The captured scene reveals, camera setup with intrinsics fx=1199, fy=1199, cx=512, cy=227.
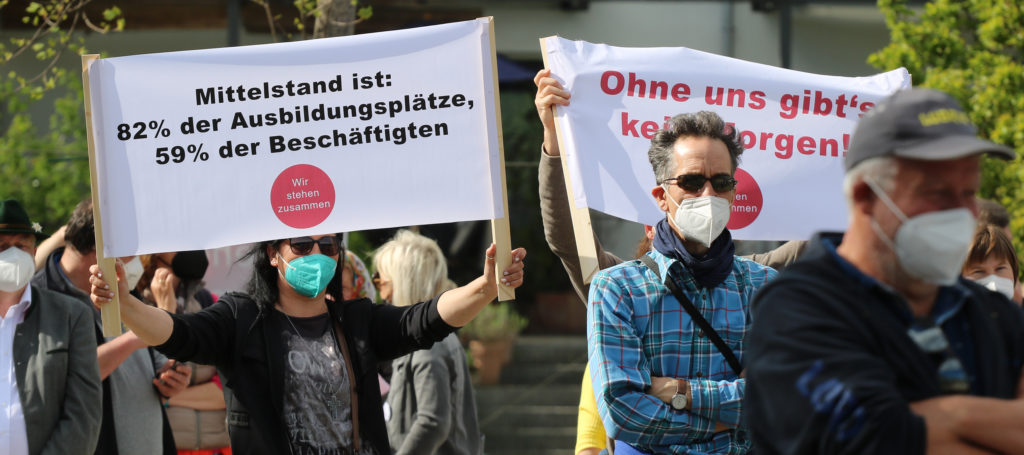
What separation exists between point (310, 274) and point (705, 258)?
147 cm

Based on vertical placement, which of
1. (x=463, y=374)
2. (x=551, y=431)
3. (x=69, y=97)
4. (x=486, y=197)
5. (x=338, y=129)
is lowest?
(x=551, y=431)

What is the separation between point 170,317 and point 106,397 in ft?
5.15

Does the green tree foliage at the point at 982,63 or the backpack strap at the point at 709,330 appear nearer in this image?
the backpack strap at the point at 709,330

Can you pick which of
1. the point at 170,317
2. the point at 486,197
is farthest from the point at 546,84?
the point at 170,317

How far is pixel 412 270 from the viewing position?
609 centimetres

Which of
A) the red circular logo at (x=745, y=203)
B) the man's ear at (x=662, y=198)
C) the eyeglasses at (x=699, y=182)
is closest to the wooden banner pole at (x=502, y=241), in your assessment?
the man's ear at (x=662, y=198)

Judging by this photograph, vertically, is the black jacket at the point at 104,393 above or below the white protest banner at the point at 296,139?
below

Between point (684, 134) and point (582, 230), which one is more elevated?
point (684, 134)

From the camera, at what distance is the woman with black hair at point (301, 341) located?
416 cm

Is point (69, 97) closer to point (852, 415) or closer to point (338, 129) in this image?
point (338, 129)

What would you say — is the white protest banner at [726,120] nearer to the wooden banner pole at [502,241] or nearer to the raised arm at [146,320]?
the wooden banner pole at [502,241]

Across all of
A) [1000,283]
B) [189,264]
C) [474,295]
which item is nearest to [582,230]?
[474,295]

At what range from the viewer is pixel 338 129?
4582mm

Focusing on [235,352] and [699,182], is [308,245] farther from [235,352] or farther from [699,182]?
[699,182]
